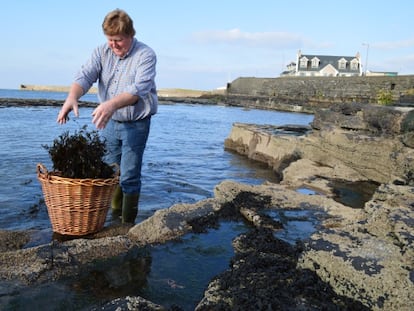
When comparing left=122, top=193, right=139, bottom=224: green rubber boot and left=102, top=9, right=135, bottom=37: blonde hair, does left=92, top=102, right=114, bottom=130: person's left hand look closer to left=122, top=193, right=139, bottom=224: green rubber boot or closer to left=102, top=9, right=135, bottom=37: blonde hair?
left=102, top=9, right=135, bottom=37: blonde hair

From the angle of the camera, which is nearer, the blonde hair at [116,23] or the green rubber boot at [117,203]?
the blonde hair at [116,23]

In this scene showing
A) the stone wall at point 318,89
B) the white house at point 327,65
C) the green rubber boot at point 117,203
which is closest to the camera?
the green rubber boot at point 117,203

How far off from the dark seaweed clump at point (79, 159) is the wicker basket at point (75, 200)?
0.12 meters

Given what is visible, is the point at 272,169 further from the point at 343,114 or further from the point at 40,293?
the point at 40,293

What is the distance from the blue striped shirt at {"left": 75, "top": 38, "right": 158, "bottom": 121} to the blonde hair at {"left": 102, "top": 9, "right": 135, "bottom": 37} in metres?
0.29

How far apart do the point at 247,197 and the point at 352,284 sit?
249 cm

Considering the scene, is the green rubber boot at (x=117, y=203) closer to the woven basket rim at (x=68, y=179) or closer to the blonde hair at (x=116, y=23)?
Answer: the woven basket rim at (x=68, y=179)

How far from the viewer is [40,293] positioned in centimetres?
252

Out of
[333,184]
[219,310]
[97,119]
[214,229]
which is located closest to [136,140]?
[97,119]

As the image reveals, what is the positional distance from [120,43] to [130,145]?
102 centimetres

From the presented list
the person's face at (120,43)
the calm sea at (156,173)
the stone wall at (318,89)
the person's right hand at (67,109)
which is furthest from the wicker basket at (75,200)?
the stone wall at (318,89)

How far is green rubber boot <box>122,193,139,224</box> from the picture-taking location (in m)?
4.17

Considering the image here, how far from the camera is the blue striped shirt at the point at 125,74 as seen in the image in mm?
3764

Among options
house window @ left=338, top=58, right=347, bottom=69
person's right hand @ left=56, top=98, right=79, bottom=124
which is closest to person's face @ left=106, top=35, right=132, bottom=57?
person's right hand @ left=56, top=98, right=79, bottom=124
